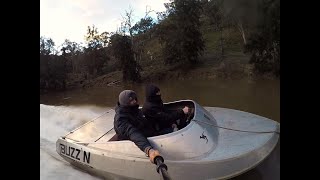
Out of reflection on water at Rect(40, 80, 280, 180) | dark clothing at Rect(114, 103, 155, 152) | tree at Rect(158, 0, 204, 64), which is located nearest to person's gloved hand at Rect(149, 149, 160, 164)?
dark clothing at Rect(114, 103, 155, 152)

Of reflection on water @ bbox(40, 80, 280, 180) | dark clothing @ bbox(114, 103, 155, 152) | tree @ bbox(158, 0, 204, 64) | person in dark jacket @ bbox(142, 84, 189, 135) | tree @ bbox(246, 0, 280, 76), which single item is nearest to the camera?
tree @ bbox(246, 0, 280, 76)

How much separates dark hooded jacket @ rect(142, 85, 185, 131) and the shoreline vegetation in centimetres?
36

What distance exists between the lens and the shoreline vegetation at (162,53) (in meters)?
2.02

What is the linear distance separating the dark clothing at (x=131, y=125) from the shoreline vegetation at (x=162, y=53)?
427 mm

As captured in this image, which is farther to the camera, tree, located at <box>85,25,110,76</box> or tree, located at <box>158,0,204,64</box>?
tree, located at <box>158,0,204,64</box>

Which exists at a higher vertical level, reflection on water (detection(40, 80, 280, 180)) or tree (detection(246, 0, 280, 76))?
tree (detection(246, 0, 280, 76))

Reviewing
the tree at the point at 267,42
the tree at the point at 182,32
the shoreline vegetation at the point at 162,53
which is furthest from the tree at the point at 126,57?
the tree at the point at 267,42

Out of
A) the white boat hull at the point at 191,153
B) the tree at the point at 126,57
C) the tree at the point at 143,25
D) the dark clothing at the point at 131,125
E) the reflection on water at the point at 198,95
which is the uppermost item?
the tree at the point at 143,25

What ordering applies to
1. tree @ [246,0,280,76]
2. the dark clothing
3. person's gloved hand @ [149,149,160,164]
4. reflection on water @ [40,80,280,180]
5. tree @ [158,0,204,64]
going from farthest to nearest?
tree @ [158,0,204,64], reflection on water @ [40,80,280,180], the dark clothing, person's gloved hand @ [149,149,160,164], tree @ [246,0,280,76]

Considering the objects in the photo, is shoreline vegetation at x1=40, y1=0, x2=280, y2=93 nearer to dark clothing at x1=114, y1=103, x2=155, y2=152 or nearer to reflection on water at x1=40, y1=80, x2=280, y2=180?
reflection on water at x1=40, y1=80, x2=280, y2=180

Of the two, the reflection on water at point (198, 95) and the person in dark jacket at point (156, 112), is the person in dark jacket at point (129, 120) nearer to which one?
the person in dark jacket at point (156, 112)

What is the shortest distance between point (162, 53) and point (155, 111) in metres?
0.56

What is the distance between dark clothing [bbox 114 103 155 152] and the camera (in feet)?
5.40
